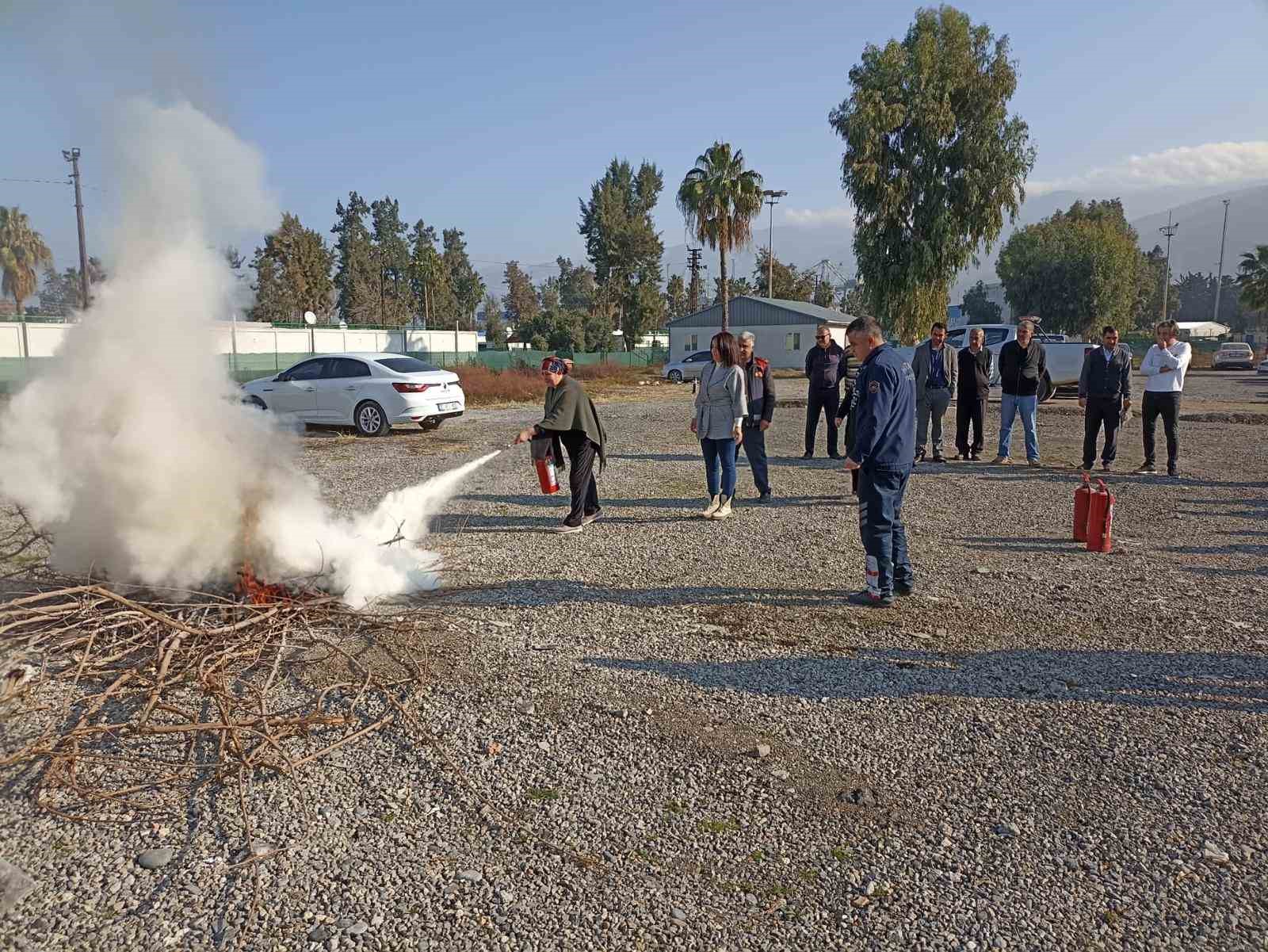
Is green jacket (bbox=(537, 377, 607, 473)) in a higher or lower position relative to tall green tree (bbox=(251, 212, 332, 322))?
lower

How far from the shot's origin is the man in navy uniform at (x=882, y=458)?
560 cm

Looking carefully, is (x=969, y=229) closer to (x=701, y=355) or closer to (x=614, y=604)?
(x=701, y=355)

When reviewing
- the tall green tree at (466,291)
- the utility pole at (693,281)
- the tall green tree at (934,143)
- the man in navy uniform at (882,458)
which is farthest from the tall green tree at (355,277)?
the man in navy uniform at (882,458)

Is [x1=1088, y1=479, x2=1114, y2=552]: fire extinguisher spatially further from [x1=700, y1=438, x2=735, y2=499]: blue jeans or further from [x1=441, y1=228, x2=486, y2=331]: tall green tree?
[x1=441, y1=228, x2=486, y2=331]: tall green tree

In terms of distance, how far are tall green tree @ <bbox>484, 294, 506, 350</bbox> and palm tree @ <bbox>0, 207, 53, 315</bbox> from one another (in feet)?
93.3

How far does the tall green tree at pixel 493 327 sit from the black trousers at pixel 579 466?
174 ft

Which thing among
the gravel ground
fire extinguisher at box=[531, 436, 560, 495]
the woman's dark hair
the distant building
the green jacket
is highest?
the distant building

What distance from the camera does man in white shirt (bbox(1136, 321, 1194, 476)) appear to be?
969 cm

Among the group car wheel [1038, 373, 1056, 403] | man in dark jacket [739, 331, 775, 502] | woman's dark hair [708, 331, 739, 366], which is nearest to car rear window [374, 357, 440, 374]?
man in dark jacket [739, 331, 775, 502]

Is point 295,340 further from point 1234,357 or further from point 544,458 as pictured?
point 1234,357

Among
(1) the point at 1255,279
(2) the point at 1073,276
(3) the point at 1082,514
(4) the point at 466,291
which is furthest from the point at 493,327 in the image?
(3) the point at 1082,514

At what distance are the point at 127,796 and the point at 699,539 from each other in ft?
16.4

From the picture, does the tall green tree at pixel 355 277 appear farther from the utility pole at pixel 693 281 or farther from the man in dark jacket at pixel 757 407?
the man in dark jacket at pixel 757 407

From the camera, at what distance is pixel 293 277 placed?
48344mm
